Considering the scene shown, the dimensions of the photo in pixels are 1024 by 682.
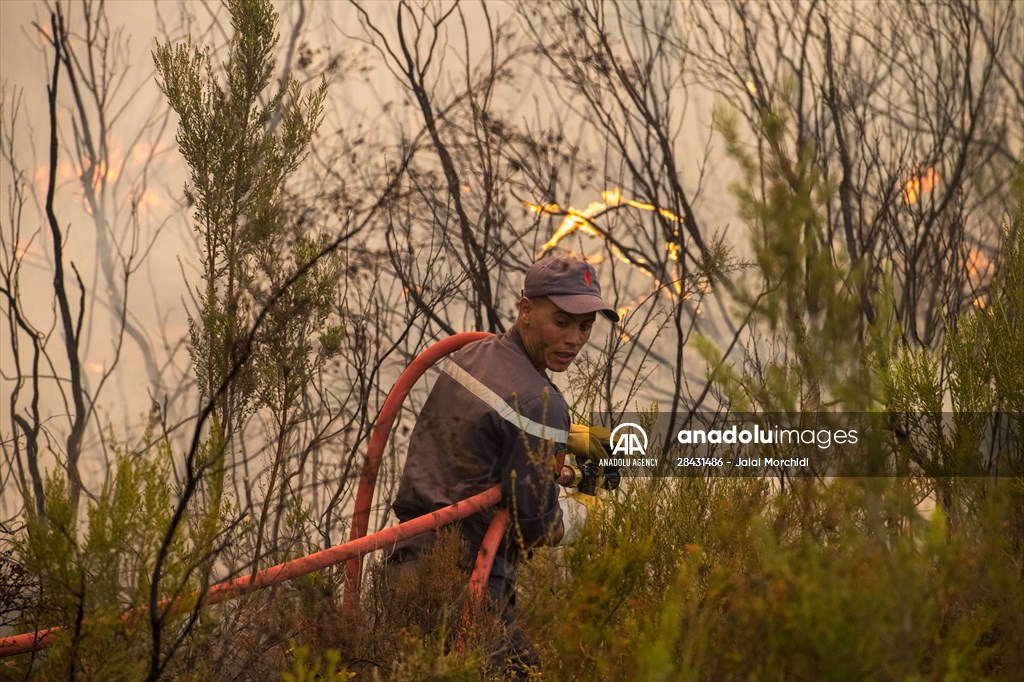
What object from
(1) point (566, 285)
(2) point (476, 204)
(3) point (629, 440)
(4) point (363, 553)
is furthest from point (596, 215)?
(4) point (363, 553)

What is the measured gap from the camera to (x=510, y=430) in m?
2.24

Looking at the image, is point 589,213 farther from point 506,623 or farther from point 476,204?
point 506,623

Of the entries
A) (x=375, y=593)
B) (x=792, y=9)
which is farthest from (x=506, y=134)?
(x=375, y=593)

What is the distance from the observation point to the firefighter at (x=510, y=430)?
2.22m

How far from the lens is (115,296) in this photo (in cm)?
448

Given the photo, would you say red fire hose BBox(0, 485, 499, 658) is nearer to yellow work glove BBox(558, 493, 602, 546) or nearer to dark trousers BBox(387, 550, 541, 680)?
dark trousers BBox(387, 550, 541, 680)

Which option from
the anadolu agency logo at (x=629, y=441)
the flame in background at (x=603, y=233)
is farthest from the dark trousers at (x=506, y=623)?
the flame in background at (x=603, y=233)

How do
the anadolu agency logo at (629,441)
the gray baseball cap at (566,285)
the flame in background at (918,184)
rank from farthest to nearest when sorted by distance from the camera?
the flame in background at (918,184) < the anadolu agency logo at (629,441) < the gray baseball cap at (566,285)

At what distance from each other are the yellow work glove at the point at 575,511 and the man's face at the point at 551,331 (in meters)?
0.33

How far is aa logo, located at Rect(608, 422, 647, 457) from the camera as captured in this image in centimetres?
392

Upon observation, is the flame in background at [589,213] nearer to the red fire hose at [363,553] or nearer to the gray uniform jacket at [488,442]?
the gray uniform jacket at [488,442]

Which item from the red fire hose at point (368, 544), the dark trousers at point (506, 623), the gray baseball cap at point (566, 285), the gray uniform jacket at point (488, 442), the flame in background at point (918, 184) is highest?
the flame in background at point (918, 184)

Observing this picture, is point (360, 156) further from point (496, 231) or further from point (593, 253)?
point (593, 253)

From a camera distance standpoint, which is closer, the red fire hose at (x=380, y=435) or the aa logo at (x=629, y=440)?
the red fire hose at (x=380, y=435)
